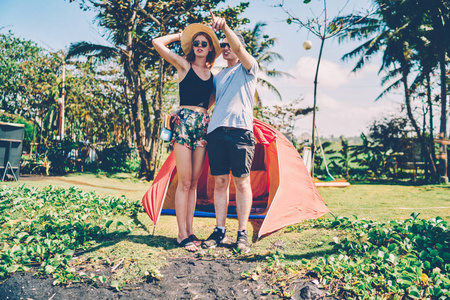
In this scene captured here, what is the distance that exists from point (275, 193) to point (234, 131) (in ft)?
4.34

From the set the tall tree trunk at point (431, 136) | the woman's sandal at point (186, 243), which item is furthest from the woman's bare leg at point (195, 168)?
the tall tree trunk at point (431, 136)

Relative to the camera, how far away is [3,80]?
20.7 metres

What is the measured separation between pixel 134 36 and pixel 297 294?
960 cm

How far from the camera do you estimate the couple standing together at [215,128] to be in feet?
8.95

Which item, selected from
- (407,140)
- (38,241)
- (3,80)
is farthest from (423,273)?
(3,80)

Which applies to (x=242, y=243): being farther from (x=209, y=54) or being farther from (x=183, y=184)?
(x=209, y=54)

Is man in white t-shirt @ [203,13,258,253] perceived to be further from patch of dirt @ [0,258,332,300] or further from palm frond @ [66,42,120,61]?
palm frond @ [66,42,120,61]

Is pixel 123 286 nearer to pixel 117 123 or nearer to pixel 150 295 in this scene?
pixel 150 295

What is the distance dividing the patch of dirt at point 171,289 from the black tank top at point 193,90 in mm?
1409

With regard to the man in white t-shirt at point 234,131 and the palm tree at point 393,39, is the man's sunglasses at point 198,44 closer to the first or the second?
the man in white t-shirt at point 234,131

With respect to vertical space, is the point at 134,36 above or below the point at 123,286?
above

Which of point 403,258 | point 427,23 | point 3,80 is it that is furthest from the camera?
point 3,80

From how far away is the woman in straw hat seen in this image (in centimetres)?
280

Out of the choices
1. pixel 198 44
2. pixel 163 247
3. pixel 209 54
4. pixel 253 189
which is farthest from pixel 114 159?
pixel 198 44
